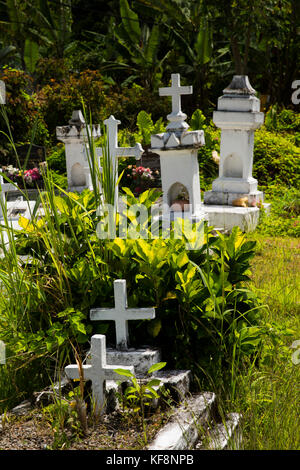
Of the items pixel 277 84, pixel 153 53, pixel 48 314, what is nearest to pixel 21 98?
pixel 153 53

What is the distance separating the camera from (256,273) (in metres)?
4.22

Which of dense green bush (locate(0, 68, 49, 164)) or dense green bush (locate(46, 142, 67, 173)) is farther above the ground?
dense green bush (locate(0, 68, 49, 164))

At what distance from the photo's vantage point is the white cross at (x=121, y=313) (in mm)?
2186

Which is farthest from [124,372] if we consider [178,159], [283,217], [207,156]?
[207,156]

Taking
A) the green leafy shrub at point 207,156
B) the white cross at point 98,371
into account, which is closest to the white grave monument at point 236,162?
the green leafy shrub at point 207,156

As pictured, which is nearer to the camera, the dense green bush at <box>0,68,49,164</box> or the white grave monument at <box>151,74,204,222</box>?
the white grave monument at <box>151,74,204,222</box>

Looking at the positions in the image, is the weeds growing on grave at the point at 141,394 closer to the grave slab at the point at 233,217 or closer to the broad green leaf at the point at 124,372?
the broad green leaf at the point at 124,372

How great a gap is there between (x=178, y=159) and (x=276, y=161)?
3530 mm

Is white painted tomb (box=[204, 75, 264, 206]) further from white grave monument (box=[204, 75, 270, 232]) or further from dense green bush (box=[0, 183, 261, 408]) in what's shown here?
dense green bush (box=[0, 183, 261, 408])

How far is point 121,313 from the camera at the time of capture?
222 cm

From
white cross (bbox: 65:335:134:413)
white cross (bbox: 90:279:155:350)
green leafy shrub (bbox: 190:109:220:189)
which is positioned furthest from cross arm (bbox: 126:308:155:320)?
green leafy shrub (bbox: 190:109:220:189)

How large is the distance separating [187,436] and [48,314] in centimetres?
86

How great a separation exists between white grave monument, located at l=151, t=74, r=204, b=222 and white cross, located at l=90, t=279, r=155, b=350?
321cm

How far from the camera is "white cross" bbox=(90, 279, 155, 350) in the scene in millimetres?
2186
